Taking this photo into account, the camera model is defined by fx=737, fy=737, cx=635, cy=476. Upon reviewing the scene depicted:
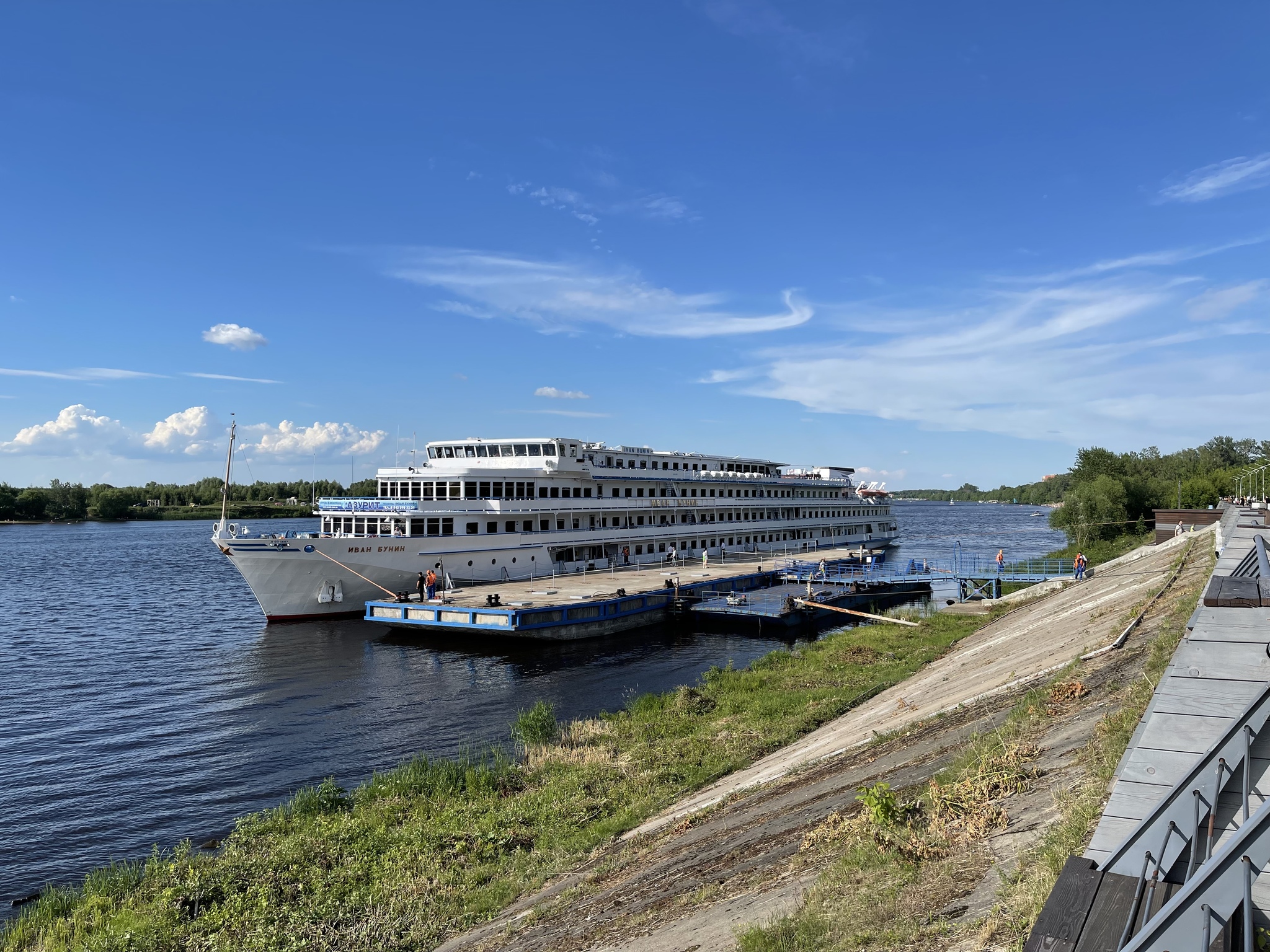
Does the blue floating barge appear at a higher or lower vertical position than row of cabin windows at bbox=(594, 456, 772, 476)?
lower

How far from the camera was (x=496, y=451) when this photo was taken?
165 feet

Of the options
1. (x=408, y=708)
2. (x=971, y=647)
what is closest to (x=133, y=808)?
(x=408, y=708)

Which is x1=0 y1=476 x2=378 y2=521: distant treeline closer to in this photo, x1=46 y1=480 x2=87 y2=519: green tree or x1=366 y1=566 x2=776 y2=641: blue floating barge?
x1=46 y1=480 x2=87 y2=519: green tree

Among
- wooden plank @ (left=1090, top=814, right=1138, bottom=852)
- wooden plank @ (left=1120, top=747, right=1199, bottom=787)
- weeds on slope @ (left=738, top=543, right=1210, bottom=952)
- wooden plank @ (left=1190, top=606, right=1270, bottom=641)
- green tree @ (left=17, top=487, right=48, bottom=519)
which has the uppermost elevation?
green tree @ (left=17, top=487, right=48, bottom=519)

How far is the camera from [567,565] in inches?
1924

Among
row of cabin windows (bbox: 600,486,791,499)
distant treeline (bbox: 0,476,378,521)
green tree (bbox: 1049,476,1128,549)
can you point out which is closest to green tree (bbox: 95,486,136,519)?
distant treeline (bbox: 0,476,378,521)

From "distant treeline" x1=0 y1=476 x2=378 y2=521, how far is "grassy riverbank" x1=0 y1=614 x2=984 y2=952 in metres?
98.8

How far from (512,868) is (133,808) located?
11731 millimetres

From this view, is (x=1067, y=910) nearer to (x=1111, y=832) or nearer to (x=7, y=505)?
(x=1111, y=832)

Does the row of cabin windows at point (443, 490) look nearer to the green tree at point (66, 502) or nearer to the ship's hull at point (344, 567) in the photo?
the ship's hull at point (344, 567)

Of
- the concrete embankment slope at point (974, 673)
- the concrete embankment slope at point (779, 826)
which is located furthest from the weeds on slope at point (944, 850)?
the concrete embankment slope at point (974, 673)

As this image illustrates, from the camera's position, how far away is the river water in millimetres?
18062

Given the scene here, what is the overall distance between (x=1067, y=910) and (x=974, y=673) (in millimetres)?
15814

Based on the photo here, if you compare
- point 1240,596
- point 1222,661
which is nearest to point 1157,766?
point 1222,661
